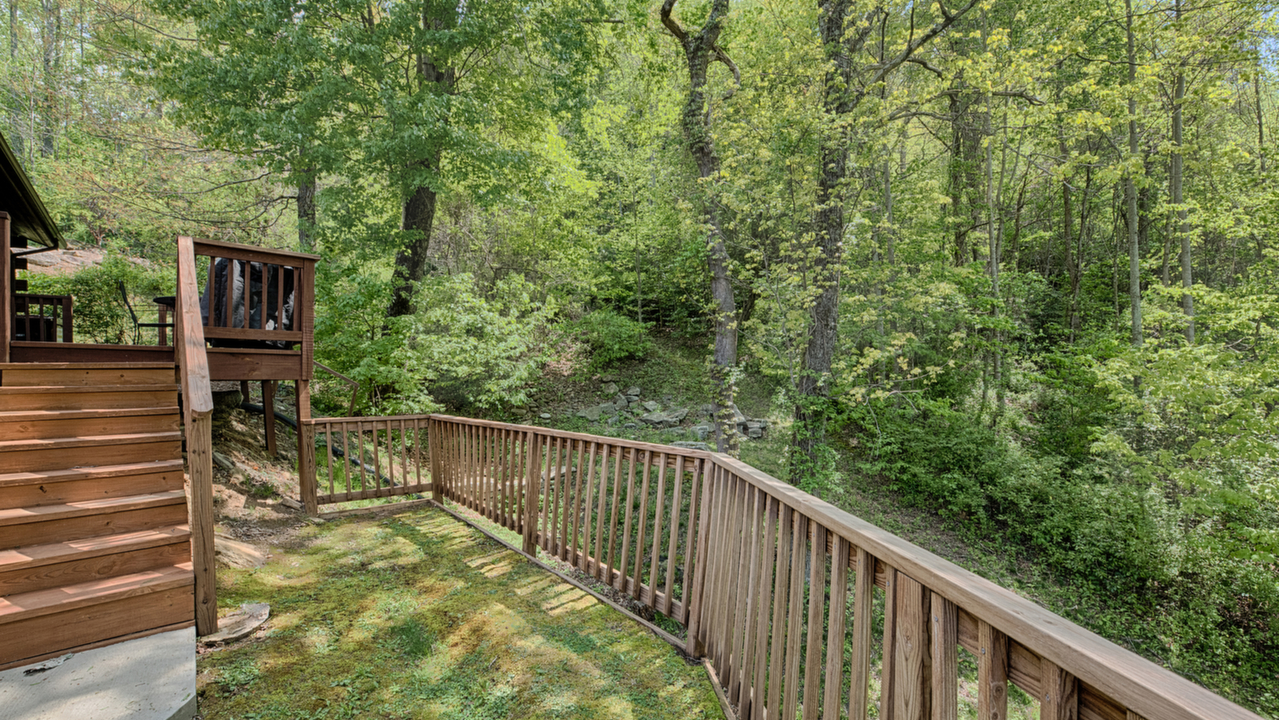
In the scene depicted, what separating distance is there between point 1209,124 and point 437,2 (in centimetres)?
1458

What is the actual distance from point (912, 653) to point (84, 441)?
4262 millimetres

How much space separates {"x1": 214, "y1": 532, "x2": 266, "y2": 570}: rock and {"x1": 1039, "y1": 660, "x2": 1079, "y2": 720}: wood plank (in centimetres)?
430

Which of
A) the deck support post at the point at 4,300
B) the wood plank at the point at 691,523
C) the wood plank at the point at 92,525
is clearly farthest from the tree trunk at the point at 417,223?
the wood plank at the point at 691,523

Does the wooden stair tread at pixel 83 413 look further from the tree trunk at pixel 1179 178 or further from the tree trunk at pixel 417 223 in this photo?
the tree trunk at pixel 1179 178

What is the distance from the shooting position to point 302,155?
751cm

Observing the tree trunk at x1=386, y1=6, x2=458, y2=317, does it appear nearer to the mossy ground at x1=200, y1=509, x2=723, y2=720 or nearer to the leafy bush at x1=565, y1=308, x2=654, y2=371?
the leafy bush at x1=565, y1=308, x2=654, y2=371

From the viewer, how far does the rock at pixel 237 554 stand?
3526 mm

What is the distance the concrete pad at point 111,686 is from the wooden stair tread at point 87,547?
0.46m

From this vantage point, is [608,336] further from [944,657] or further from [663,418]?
[944,657]

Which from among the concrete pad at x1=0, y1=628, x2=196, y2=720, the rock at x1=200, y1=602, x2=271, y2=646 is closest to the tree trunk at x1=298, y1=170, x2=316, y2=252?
the rock at x1=200, y1=602, x2=271, y2=646

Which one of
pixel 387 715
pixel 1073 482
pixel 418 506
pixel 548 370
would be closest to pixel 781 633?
pixel 387 715

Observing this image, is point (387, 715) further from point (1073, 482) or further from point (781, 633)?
point (1073, 482)

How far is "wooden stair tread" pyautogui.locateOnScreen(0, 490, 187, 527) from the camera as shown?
2.55 m

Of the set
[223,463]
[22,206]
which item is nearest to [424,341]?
[223,463]
